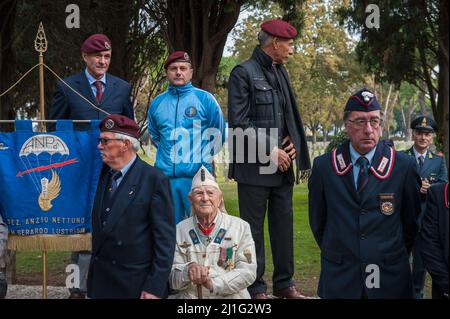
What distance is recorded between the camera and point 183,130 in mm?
6262

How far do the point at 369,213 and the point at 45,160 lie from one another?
277 cm

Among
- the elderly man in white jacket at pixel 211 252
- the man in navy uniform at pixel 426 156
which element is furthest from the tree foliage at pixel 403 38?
the elderly man in white jacket at pixel 211 252

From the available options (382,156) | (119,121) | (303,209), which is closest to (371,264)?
(382,156)

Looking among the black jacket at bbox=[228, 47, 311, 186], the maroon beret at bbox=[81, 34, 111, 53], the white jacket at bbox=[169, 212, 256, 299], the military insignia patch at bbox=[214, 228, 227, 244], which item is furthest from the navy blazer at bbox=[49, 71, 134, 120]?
the military insignia patch at bbox=[214, 228, 227, 244]

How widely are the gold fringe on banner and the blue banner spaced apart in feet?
0.14

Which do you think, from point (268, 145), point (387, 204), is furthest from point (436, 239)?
point (268, 145)

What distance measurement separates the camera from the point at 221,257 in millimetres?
5016

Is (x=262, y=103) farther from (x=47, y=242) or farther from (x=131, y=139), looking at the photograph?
(x=47, y=242)

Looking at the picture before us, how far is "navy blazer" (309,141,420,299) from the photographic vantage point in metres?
4.35

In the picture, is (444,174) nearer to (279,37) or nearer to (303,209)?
(279,37)

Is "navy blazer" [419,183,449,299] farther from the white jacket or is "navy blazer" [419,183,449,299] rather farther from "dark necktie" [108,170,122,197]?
"dark necktie" [108,170,122,197]

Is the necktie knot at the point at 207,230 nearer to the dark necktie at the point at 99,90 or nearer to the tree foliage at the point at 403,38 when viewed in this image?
the dark necktie at the point at 99,90

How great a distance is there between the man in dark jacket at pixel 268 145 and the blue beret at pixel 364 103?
1.65 metres
